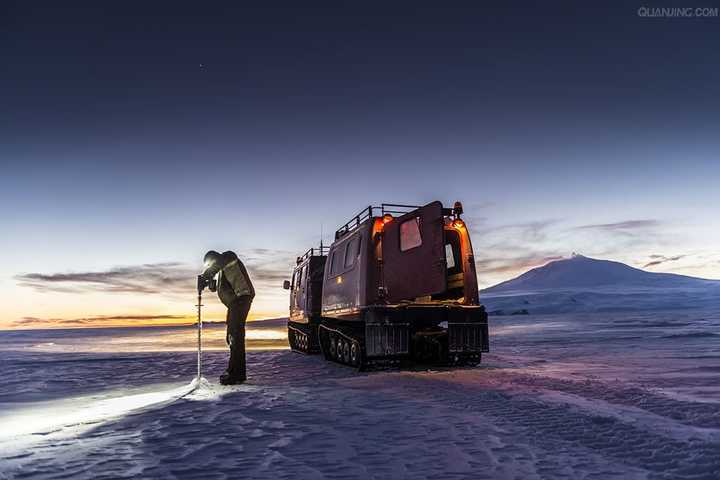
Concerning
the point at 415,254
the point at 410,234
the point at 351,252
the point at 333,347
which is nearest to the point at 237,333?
the point at 415,254

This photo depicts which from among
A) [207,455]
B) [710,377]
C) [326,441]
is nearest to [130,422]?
[207,455]

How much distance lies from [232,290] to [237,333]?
790 millimetres

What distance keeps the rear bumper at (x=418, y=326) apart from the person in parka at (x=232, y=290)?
3235 millimetres

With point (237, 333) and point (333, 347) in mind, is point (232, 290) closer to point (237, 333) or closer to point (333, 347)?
point (237, 333)

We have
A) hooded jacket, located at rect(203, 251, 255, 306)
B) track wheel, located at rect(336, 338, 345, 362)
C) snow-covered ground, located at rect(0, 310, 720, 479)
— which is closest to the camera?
snow-covered ground, located at rect(0, 310, 720, 479)

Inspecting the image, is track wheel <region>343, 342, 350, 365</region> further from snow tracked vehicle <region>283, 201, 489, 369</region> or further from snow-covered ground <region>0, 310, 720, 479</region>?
snow-covered ground <region>0, 310, 720, 479</region>

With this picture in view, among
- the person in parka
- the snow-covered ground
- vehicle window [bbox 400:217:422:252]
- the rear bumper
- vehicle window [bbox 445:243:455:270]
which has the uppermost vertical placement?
vehicle window [bbox 400:217:422:252]

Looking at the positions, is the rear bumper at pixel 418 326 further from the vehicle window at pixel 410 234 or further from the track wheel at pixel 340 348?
the track wheel at pixel 340 348

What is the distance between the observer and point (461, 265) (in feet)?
46.7

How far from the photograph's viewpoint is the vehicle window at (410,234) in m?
12.6

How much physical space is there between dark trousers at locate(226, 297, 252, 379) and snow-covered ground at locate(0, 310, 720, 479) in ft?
1.45

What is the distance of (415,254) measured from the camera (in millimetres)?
12555

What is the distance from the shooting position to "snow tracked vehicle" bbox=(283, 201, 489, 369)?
12.4 meters

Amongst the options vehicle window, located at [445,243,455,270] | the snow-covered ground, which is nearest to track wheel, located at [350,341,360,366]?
the snow-covered ground
